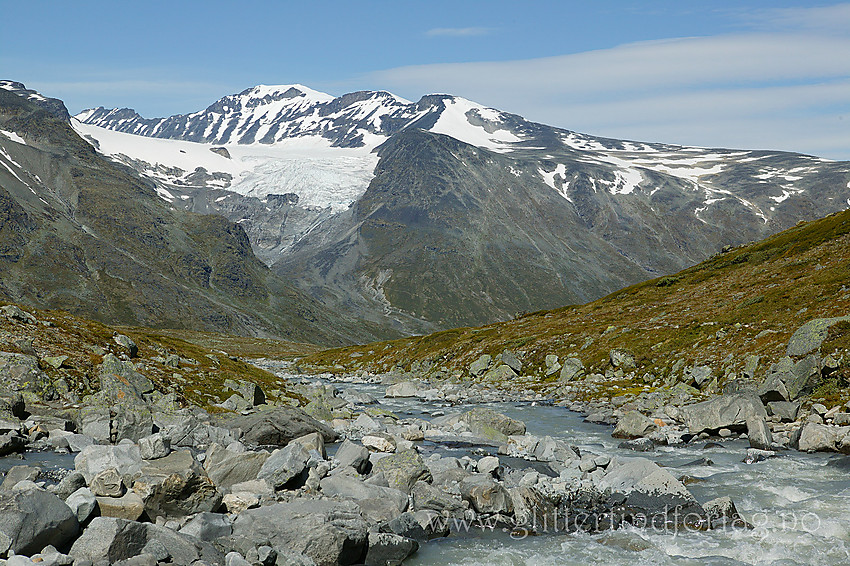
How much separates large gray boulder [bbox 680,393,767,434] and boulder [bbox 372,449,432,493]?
18.9 metres

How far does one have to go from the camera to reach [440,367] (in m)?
92.6

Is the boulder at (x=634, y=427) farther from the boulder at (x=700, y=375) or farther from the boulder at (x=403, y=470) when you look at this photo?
the boulder at (x=403, y=470)

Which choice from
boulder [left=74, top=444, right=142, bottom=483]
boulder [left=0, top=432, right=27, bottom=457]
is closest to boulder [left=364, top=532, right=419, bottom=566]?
boulder [left=74, top=444, right=142, bottom=483]

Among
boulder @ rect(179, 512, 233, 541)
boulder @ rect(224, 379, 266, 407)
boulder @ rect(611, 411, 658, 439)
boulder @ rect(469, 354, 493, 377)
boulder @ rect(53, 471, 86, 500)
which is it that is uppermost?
A: boulder @ rect(53, 471, 86, 500)

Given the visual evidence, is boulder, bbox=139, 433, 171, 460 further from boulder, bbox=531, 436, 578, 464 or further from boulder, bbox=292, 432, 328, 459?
boulder, bbox=531, 436, 578, 464

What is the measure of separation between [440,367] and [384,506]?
237ft

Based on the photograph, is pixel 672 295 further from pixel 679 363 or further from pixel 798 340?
pixel 798 340

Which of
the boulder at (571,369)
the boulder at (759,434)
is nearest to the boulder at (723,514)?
the boulder at (759,434)

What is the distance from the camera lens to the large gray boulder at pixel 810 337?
136ft

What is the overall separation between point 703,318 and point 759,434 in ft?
117

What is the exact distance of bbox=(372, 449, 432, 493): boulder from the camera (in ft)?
76.9

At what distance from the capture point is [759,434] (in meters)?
31.5

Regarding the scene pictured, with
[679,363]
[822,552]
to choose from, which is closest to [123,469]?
[822,552]

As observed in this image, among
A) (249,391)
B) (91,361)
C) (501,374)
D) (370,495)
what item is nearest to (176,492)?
(370,495)
